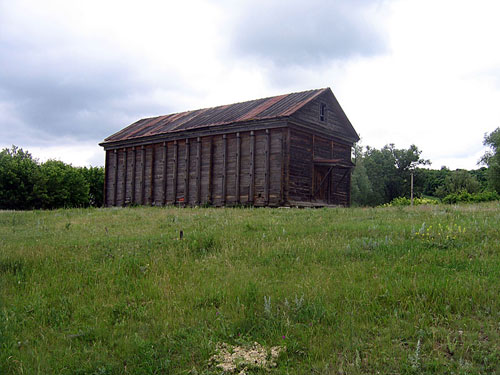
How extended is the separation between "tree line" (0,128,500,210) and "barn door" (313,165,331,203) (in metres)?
14.2

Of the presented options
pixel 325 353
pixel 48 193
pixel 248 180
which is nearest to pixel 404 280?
pixel 325 353

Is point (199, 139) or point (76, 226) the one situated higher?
point (199, 139)

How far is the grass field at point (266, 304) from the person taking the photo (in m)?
5.15

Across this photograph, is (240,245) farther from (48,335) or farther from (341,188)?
(341,188)

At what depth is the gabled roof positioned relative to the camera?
26750 mm

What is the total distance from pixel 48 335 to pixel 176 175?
25.2 m

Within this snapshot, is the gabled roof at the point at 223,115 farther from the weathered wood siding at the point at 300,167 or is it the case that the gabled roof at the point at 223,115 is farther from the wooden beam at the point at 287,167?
the weathered wood siding at the point at 300,167

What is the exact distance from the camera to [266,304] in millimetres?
6102

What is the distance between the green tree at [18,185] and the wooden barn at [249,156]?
17378mm

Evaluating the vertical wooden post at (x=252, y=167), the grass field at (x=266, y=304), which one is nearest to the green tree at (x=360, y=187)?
the vertical wooden post at (x=252, y=167)

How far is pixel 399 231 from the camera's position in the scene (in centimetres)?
1042

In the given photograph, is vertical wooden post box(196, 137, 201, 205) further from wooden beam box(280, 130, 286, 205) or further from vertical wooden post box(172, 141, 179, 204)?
wooden beam box(280, 130, 286, 205)

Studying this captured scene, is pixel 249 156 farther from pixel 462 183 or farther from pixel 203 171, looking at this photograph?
pixel 462 183

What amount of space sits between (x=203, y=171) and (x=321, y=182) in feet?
26.5
